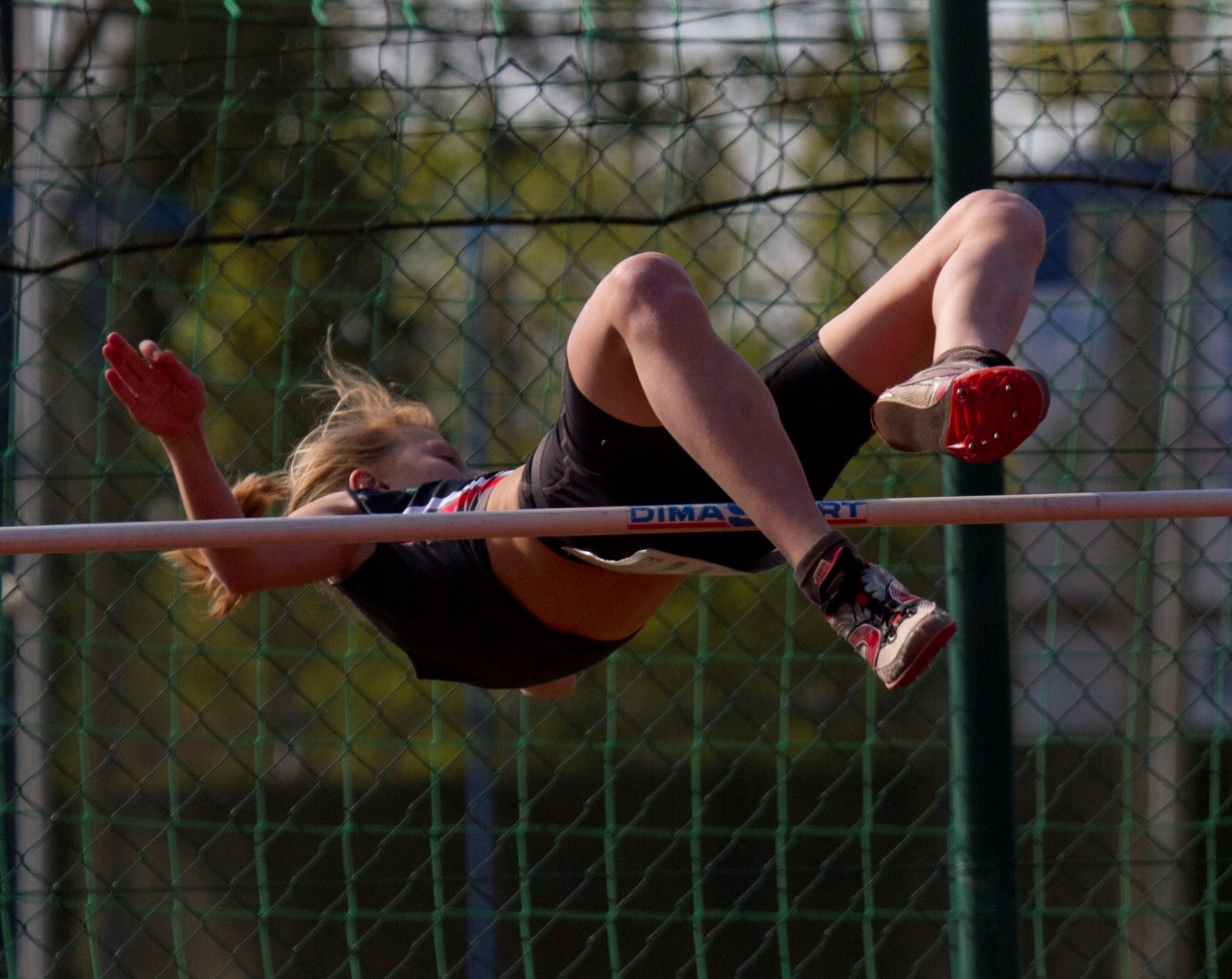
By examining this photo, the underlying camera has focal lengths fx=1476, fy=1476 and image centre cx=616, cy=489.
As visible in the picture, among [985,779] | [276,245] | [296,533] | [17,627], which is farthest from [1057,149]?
[276,245]

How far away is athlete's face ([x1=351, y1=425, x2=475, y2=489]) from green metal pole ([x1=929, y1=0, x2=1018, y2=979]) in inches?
34.4

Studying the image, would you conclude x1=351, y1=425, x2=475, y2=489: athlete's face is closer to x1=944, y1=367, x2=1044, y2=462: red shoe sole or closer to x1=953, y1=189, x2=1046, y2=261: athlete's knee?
x1=953, y1=189, x2=1046, y2=261: athlete's knee

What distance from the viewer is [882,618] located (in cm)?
159

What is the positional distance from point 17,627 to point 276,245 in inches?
90.7

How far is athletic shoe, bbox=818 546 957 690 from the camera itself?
155 centimetres

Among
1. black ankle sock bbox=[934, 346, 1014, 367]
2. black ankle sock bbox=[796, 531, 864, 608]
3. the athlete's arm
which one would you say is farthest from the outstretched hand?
black ankle sock bbox=[934, 346, 1014, 367]

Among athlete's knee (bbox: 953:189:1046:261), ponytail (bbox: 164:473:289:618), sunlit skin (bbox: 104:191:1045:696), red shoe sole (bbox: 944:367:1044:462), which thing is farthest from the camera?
ponytail (bbox: 164:473:289:618)

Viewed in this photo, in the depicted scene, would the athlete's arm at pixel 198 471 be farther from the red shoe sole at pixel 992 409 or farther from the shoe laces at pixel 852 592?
the red shoe sole at pixel 992 409

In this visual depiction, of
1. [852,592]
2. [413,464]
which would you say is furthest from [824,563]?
[413,464]

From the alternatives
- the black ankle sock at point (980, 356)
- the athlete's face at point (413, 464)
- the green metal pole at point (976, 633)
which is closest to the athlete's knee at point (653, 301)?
the black ankle sock at point (980, 356)

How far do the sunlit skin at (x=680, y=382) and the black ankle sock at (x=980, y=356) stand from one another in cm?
4

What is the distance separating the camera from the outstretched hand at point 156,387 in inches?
79.4

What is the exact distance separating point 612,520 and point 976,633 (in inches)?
41.9

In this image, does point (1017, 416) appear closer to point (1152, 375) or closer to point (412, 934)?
point (412, 934)
